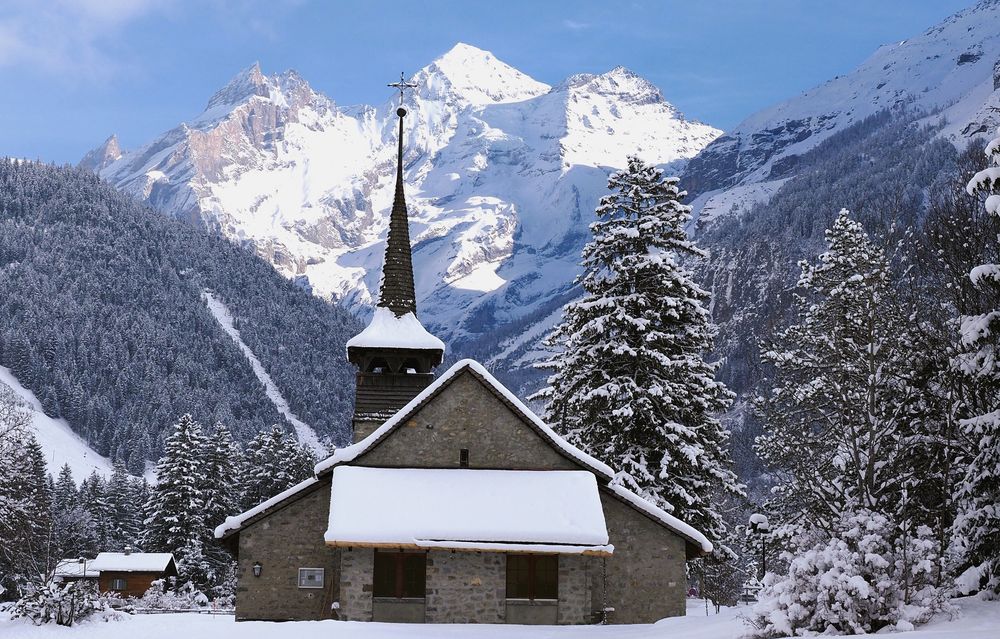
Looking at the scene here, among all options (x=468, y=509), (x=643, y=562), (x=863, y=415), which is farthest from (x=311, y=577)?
(x=863, y=415)

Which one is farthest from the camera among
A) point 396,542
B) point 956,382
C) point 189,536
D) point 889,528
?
point 189,536

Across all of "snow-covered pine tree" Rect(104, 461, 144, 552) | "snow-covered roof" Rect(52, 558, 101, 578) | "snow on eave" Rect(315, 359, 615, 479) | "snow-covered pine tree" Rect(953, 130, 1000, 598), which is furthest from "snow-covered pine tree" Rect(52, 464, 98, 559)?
"snow-covered pine tree" Rect(953, 130, 1000, 598)

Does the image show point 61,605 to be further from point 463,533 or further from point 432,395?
point 432,395

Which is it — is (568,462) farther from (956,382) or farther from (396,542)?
(956,382)

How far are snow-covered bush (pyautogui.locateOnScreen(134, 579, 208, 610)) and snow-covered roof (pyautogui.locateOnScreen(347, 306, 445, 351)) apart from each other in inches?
839

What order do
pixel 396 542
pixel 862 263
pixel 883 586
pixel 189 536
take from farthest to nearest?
pixel 189 536 < pixel 862 263 < pixel 396 542 < pixel 883 586

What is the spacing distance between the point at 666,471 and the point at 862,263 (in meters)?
7.47

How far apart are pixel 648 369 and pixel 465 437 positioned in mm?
5397

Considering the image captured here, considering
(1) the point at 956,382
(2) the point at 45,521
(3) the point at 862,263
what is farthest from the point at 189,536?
(1) the point at 956,382

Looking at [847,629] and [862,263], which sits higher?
[862,263]

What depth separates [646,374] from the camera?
29.3 meters

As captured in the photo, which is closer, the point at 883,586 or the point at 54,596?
the point at 883,586

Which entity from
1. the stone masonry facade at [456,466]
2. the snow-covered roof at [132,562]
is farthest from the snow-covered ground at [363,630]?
the snow-covered roof at [132,562]

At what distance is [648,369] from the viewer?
95.8 ft
